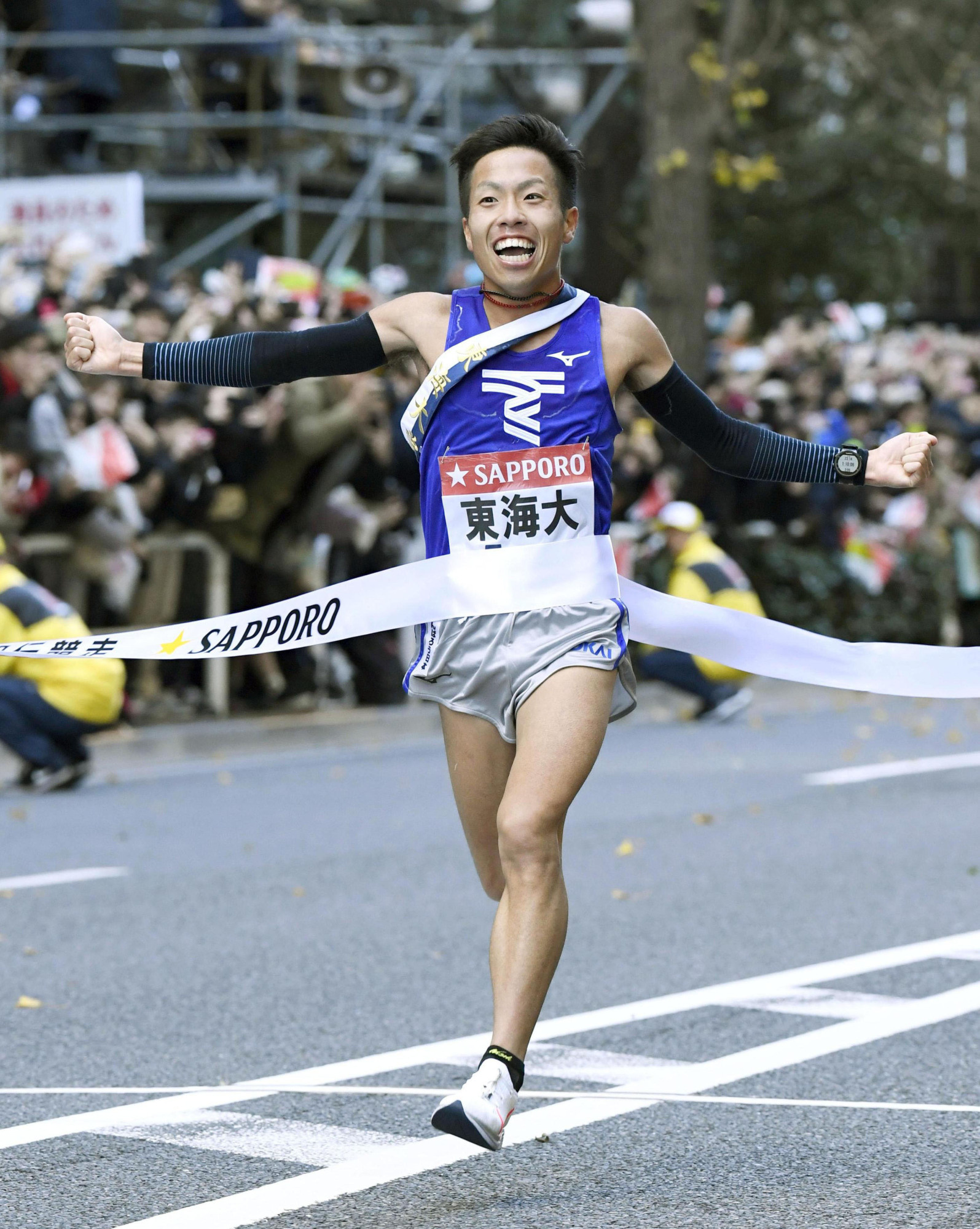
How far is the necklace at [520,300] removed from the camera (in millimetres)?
4527

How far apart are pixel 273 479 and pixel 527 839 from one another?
11.0 m

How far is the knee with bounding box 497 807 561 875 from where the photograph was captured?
4.32 metres

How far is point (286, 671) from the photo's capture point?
51.7 feet

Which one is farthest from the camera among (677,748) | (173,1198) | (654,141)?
(654,141)

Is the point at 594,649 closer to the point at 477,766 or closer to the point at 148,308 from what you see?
the point at 477,766

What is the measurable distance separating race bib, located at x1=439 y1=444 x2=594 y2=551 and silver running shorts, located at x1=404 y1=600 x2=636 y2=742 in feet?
0.50

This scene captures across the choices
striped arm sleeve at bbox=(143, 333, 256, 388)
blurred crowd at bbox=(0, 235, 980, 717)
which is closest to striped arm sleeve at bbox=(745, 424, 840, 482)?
striped arm sleeve at bbox=(143, 333, 256, 388)

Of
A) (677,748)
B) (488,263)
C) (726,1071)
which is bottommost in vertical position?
(677,748)

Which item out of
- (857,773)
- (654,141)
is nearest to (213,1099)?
(857,773)

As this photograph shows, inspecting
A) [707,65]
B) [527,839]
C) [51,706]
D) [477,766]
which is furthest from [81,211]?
[527,839]

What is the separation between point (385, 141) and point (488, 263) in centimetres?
1814

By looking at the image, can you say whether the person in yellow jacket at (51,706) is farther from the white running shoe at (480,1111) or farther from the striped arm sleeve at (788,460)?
the white running shoe at (480,1111)

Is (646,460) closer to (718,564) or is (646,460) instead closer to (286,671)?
(718,564)

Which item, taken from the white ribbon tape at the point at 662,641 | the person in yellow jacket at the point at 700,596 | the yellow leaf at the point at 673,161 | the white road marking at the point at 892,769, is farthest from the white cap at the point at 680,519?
the white ribbon tape at the point at 662,641
